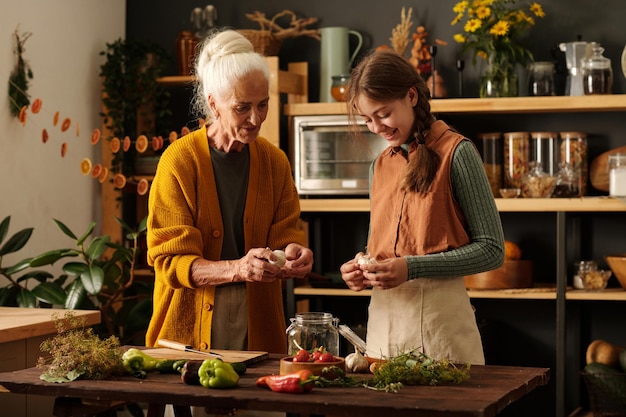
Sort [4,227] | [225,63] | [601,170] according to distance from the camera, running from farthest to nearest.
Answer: [601,170] < [4,227] < [225,63]

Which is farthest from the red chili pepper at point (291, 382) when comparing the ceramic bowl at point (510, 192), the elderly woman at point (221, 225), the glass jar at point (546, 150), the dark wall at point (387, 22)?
the dark wall at point (387, 22)

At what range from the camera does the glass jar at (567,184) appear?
15.2ft

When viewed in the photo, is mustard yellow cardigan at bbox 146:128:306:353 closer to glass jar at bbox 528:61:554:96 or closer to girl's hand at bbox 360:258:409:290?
girl's hand at bbox 360:258:409:290

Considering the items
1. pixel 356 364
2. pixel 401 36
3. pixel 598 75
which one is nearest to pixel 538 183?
pixel 598 75

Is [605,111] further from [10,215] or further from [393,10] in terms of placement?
[10,215]

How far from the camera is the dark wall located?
15.9 feet

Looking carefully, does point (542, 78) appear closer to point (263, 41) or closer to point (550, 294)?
point (550, 294)

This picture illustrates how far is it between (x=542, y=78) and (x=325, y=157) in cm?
112

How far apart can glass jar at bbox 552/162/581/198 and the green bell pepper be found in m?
2.85

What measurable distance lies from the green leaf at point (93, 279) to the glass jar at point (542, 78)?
2209mm

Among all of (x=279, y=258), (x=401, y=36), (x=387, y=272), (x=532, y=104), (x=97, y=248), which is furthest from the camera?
(x=401, y=36)

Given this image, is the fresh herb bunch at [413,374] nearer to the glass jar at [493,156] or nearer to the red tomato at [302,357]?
the red tomato at [302,357]

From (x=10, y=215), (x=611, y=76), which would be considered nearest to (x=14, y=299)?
(x=10, y=215)

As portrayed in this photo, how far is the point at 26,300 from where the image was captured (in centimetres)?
425
